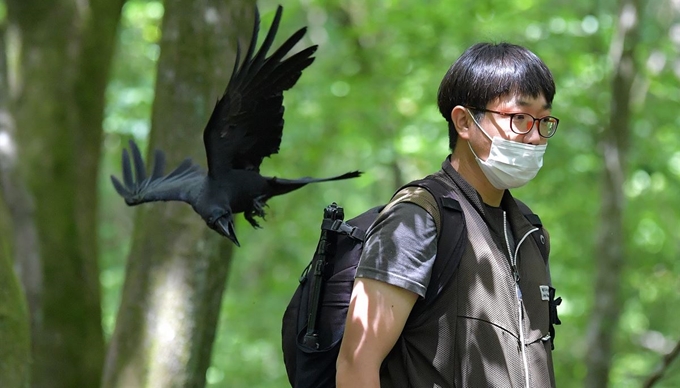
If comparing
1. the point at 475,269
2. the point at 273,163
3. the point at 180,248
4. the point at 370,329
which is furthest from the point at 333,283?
the point at 273,163

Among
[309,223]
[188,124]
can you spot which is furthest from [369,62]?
[188,124]

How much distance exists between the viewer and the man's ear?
238 centimetres

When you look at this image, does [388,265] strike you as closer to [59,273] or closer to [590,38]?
[59,273]

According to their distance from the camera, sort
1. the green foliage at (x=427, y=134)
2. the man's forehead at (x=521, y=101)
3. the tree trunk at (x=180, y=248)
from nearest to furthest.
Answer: the man's forehead at (x=521, y=101) → the tree trunk at (x=180, y=248) → the green foliage at (x=427, y=134)

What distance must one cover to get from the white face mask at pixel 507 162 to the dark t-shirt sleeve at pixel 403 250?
1.14 ft

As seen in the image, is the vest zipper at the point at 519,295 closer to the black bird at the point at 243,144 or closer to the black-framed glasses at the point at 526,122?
the black-framed glasses at the point at 526,122

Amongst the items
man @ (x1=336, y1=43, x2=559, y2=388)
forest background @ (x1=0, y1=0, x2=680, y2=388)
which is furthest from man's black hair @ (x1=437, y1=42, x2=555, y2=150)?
forest background @ (x1=0, y1=0, x2=680, y2=388)

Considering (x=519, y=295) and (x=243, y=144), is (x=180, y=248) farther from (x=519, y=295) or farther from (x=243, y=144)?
(x=519, y=295)

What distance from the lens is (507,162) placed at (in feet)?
7.72

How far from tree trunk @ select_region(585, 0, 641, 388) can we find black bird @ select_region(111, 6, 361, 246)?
565 centimetres

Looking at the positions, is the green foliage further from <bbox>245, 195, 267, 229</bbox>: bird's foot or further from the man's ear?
the man's ear

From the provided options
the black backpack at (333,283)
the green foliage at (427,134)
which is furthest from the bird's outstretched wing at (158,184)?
the green foliage at (427,134)

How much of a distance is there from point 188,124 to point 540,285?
1.96m

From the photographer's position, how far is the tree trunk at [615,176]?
7.63 m
